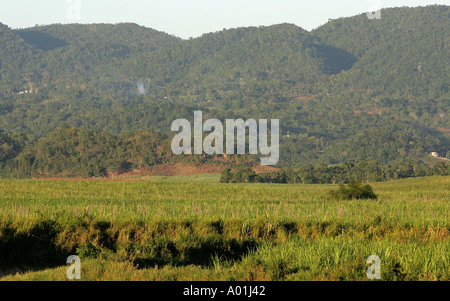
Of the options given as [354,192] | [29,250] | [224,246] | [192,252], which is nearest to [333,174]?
[354,192]

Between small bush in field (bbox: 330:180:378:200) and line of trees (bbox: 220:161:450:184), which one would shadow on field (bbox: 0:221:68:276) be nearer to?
small bush in field (bbox: 330:180:378:200)

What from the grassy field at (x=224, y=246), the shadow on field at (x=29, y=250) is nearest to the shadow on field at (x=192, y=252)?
the grassy field at (x=224, y=246)

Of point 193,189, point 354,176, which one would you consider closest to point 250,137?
point 354,176

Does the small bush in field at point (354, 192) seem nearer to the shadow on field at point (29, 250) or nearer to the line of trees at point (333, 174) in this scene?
the shadow on field at point (29, 250)

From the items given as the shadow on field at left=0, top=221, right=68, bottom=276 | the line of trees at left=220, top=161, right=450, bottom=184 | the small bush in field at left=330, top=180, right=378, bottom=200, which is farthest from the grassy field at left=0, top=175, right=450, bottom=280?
the line of trees at left=220, top=161, right=450, bottom=184

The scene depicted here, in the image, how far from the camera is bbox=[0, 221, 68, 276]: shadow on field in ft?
61.2

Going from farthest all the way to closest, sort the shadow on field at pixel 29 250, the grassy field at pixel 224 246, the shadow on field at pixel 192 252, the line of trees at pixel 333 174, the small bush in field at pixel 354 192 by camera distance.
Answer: the line of trees at pixel 333 174 < the small bush in field at pixel 354 192 < the shadow on field at pixel 29 250 < the shadow on field at pixel 192 252 < the grassy field at pixel 224 246

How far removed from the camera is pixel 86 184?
4866 cm

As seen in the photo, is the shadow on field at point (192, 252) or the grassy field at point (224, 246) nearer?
the grassy field at point (224, 246)

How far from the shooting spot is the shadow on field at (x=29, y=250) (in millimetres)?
18656

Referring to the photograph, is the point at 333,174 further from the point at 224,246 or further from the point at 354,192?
the point at 224,246

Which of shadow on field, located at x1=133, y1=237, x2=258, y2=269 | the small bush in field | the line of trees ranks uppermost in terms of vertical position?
shadow on field, located at x1=133, y1=237, x2=258, y2=269

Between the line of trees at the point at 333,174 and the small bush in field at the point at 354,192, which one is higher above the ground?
the small bush in field at the point at 354,192
